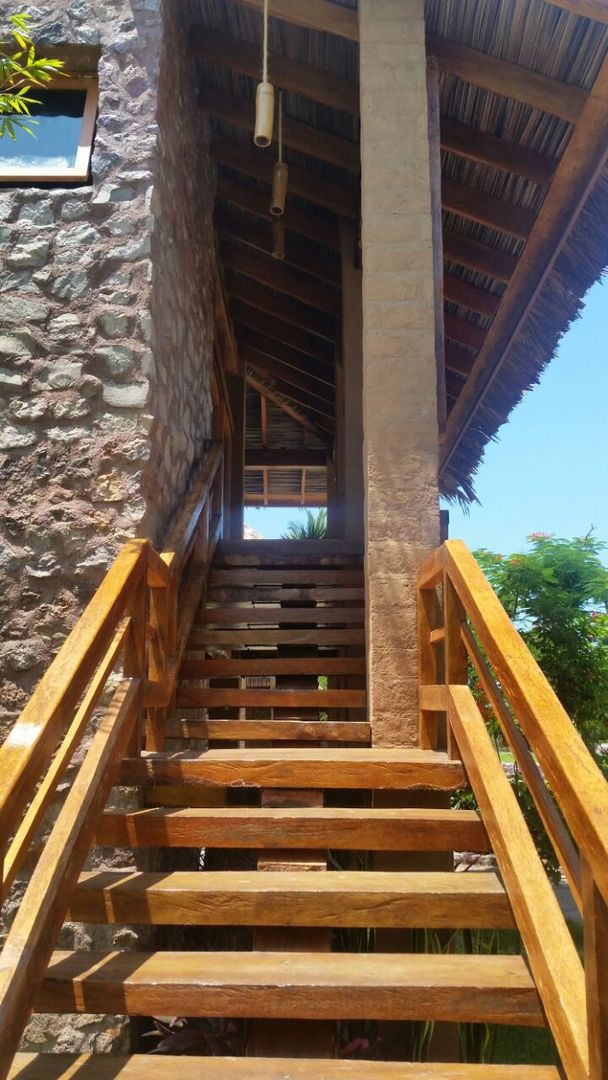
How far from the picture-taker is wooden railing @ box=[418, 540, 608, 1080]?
1503mm

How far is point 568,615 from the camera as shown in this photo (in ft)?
17.8

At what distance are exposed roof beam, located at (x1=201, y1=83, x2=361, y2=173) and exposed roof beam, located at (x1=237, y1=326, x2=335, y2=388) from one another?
143 inches

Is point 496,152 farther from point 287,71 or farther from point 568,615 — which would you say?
point 568,615

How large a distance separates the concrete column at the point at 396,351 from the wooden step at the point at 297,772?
52cm

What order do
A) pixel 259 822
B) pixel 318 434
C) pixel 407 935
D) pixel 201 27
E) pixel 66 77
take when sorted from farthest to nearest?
pixel 318 434 → pixel 201 27 → pixel 66 77 → pixel 407 935 → pixel 259 822

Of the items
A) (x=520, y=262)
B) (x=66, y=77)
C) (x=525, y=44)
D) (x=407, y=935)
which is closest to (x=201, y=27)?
(x=66, y=77)

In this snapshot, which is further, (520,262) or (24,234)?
(520,262)

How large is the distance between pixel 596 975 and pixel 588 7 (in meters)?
3.79

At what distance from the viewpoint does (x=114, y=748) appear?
8.50ft

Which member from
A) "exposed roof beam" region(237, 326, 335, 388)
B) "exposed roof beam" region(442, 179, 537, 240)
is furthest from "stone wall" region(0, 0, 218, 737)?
"exposed roof beam" region(237, 326, 335, 388)

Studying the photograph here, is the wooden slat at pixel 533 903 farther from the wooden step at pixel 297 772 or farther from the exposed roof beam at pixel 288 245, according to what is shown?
the exposed roof beam at pixel 288 245

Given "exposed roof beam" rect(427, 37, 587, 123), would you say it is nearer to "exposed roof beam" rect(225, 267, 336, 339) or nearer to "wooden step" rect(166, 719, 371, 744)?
"wooden step" rect(166, 719, 371, 744)

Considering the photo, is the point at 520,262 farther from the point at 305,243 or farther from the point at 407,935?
the point at 407,935

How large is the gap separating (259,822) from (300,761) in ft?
1.02
